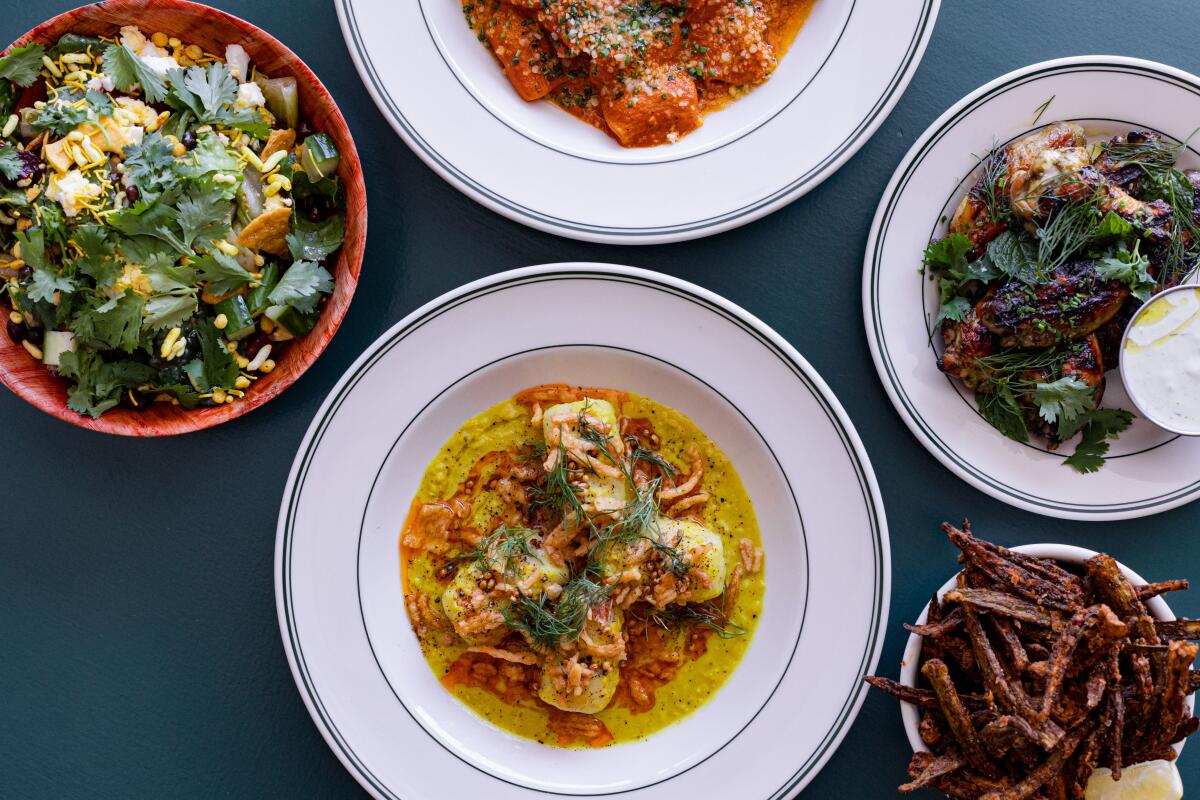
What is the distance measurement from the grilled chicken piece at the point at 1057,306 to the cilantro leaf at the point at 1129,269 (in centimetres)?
2

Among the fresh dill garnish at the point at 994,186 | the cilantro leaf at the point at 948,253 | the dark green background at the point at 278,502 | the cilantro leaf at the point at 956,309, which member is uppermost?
the fresh dill garnish at the point at 994,186

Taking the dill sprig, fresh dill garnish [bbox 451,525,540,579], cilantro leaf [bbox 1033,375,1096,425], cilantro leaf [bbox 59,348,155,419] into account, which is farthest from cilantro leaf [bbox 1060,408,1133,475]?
cilantro leaf [bbox 59,348,155,419]

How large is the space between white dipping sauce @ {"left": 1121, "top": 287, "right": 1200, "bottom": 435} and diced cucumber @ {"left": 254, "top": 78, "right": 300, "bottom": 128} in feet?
9.71

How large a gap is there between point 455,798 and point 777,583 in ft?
4.45

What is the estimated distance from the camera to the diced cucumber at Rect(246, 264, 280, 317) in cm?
281

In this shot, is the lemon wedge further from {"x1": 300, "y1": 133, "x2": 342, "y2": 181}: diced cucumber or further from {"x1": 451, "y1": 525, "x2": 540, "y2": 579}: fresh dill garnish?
{"x1": 300, "y1": 133, "x2": 342, "y2": 181}: diced cucumber

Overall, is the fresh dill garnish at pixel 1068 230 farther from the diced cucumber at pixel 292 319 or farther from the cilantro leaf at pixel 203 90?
the cilantro leaf at pixel 203 90

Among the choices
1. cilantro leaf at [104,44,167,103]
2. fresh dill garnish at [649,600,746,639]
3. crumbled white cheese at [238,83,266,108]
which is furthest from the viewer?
fresh dill garnish at [649,600,746,639]

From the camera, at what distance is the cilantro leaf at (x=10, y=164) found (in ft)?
8.75

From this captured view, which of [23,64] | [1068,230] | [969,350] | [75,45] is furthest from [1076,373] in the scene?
[23,64]

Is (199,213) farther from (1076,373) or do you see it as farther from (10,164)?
(1076,373)

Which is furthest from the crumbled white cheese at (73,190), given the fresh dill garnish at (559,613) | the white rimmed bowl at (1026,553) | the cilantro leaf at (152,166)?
the white rimmed bowl at (1026,553)

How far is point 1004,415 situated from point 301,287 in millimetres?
2485

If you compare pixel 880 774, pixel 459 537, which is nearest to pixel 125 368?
pixel 459 537
